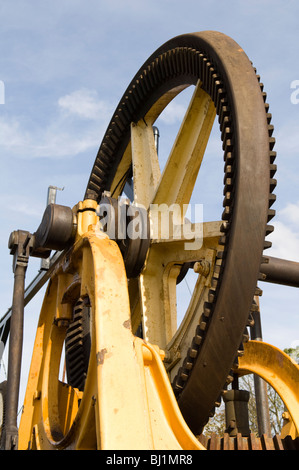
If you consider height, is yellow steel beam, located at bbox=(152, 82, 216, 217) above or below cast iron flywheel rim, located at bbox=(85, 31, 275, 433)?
above

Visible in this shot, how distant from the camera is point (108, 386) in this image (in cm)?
209

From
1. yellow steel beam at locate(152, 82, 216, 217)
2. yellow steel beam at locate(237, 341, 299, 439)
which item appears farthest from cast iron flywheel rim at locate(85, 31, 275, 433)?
yellow steel beam at locate(237, 341, 299, 439)

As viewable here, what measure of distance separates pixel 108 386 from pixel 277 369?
2.58 m

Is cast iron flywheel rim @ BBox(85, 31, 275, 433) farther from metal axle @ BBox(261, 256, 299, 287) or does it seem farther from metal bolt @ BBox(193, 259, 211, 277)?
metal axle @ BBox(261, 256, 299, 287)

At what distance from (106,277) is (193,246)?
3.87 ft

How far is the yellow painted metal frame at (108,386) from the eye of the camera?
2039 mm

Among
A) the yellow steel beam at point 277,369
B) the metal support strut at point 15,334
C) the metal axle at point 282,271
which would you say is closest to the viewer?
the metal support strut at point 15,334

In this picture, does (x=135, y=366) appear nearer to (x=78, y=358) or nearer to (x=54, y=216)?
(x=54, y=216)

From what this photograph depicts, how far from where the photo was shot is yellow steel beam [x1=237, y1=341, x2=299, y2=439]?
4.16 metres

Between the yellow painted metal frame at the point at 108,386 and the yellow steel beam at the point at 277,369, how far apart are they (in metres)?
1.84

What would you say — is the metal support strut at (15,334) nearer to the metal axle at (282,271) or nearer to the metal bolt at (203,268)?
the metal bolt at (203,268)

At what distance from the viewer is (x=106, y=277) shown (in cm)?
242

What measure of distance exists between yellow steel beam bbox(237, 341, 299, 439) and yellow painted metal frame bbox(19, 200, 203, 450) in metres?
1.84

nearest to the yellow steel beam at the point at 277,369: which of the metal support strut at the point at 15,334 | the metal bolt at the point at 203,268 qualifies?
the metal bolt at the point at 203,268
